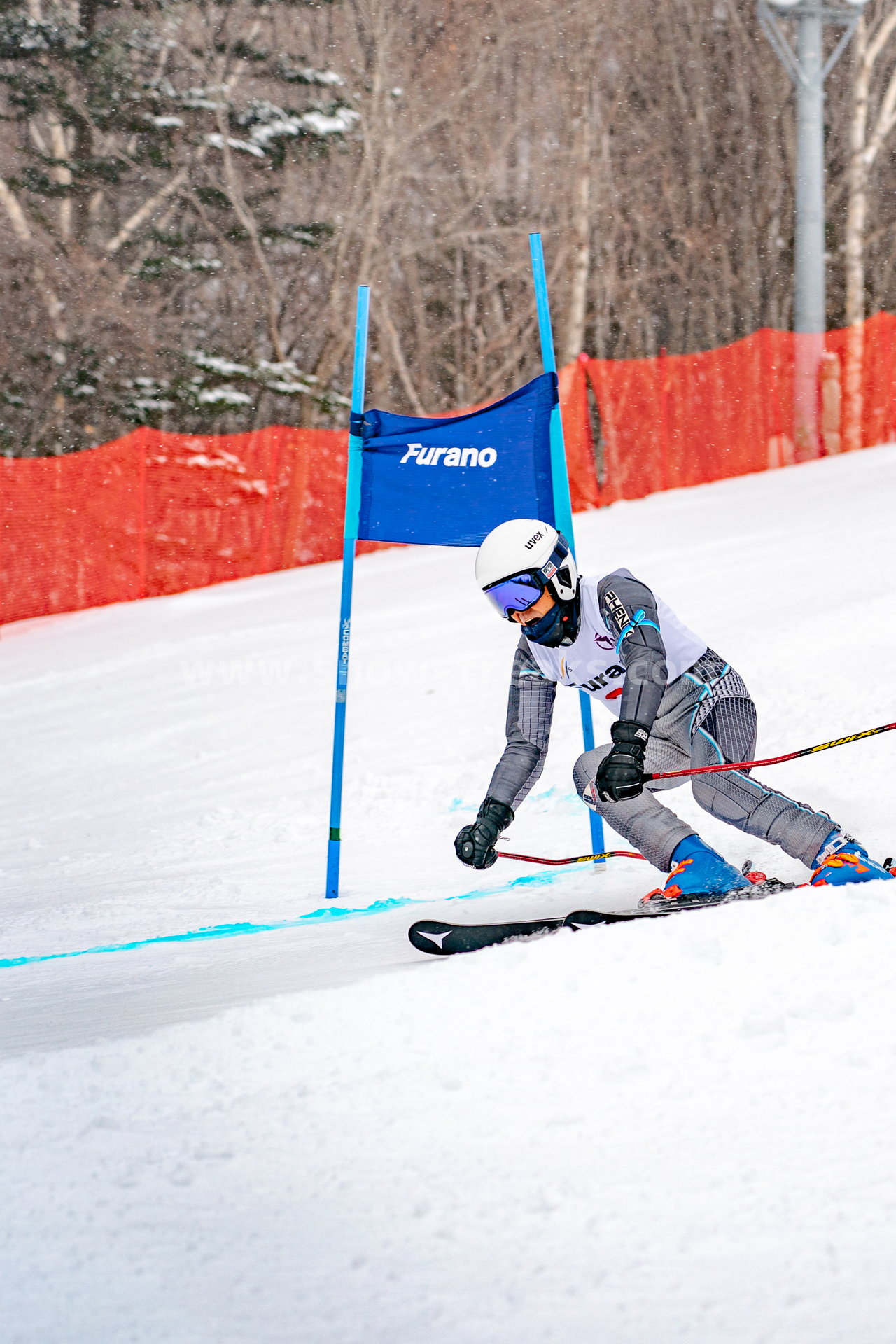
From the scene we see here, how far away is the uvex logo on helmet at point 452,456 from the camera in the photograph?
5281 mm

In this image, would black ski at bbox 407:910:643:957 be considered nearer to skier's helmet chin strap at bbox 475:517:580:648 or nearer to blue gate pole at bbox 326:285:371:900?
skier's helmet chin strap at bbox 475:517:580:648

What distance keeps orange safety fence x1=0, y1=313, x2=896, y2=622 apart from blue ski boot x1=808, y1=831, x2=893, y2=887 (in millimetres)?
10601

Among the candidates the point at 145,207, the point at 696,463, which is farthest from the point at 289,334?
the point at 696,463

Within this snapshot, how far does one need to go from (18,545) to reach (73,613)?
90cm

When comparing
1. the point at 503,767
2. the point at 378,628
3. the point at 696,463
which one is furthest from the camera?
the point at 696,463

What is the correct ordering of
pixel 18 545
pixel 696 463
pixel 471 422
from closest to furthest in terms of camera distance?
pixel 471 422 → pixel 18 545 → pixel 696 463

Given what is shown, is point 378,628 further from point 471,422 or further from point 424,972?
point 424,972

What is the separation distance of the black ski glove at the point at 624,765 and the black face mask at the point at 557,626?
377 millimetres

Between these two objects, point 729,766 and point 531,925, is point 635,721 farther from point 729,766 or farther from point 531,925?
point 531,925

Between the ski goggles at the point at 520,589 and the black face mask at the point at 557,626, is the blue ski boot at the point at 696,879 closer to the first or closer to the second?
the black face mask at the point at 557,626

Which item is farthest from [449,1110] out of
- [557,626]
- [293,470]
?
[293,470]

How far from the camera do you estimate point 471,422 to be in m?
5.29

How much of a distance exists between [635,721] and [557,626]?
42 centimetres

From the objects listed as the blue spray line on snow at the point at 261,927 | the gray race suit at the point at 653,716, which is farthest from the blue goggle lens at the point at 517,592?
the blue spray line on snow at the point at 261,927
